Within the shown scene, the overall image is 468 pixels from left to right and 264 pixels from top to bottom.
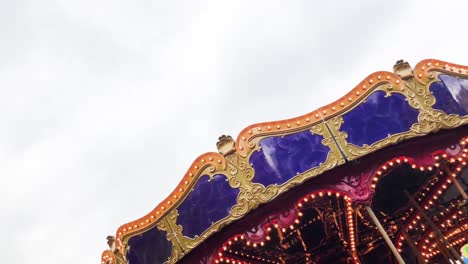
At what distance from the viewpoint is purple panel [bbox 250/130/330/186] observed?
7.42 meters

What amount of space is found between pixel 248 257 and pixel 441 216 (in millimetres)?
6508

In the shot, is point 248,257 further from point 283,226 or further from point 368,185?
point 368,185

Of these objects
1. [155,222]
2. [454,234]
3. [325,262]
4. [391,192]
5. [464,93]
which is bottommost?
[454,234]

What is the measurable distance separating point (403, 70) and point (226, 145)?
12.2 feet

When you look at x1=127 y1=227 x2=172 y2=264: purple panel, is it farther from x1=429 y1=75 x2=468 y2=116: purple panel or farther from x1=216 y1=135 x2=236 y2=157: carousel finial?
x1=429 y1=75 x2=468 y2=116: purple panel

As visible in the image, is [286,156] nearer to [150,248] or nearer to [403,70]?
[403,70]

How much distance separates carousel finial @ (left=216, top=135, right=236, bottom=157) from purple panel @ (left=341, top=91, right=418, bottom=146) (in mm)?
2160

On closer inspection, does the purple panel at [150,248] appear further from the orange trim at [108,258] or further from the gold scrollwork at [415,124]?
the gold scrollwork at [415,124]

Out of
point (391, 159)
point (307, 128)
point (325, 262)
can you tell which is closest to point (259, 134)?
point (307, 128)

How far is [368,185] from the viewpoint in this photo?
24.5 ft

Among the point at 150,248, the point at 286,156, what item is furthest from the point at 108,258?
the point at 286,156

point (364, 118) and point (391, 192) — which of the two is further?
point (391, 192)

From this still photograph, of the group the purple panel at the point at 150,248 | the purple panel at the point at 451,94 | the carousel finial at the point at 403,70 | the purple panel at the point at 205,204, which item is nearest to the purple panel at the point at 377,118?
the carousel finial at the point at 403,70

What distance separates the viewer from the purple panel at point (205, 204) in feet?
25.3
